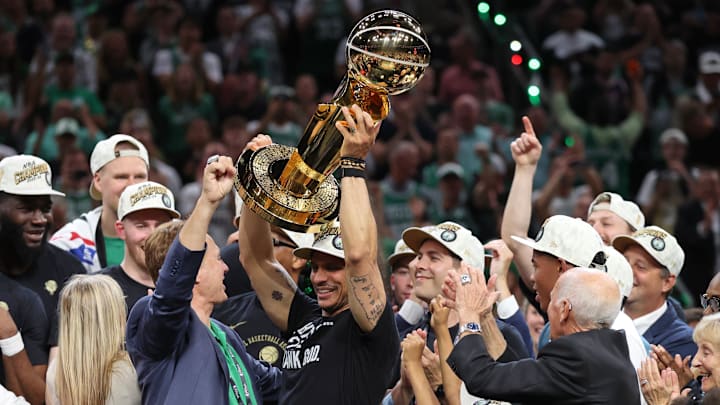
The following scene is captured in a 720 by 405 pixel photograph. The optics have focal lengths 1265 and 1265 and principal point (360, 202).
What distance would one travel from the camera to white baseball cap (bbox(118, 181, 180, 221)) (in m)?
6.86

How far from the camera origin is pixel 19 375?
5.96 metres

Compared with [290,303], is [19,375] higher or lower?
lower

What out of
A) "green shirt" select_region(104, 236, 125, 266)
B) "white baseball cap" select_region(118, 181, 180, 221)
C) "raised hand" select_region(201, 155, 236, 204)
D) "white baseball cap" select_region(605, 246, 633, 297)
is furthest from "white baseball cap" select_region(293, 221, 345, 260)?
"green shirt" select_region(104, 236, 125, 266)

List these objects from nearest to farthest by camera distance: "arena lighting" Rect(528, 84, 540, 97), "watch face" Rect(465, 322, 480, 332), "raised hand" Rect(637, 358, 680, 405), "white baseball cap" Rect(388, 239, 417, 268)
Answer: "watch face" Rect(465, 322, 480, 332), "raised hand" Rect(637, 358, 680, 405), "white baseball cap" Rect(388, 239, 417, 268), "arena lighting" Rect(528, 84, 540, 97)

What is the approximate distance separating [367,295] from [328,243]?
559mm

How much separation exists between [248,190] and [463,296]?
98 centimetres

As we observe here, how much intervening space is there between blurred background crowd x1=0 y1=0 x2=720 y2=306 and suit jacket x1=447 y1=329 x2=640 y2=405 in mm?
5700

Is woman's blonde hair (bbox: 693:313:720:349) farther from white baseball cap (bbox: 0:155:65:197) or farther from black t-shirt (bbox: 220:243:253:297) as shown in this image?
white baseball cap (bbox: 0:155:65:197)

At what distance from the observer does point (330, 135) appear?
5164mm

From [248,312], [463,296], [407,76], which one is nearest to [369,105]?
[407,76]

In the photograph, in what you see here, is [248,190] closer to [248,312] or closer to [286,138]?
[248,312]

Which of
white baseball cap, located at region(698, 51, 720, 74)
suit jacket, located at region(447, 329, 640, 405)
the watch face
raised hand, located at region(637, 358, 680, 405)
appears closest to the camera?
suit jacket, located at region(447, 329, 640, 405)

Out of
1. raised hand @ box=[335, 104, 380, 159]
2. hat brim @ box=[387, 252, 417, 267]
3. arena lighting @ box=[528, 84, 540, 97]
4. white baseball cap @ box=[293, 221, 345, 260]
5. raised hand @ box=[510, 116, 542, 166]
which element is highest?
raised hand @ box=[335, 104, 380, 159]

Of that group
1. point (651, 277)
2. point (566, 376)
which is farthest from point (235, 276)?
point (566, 376)
